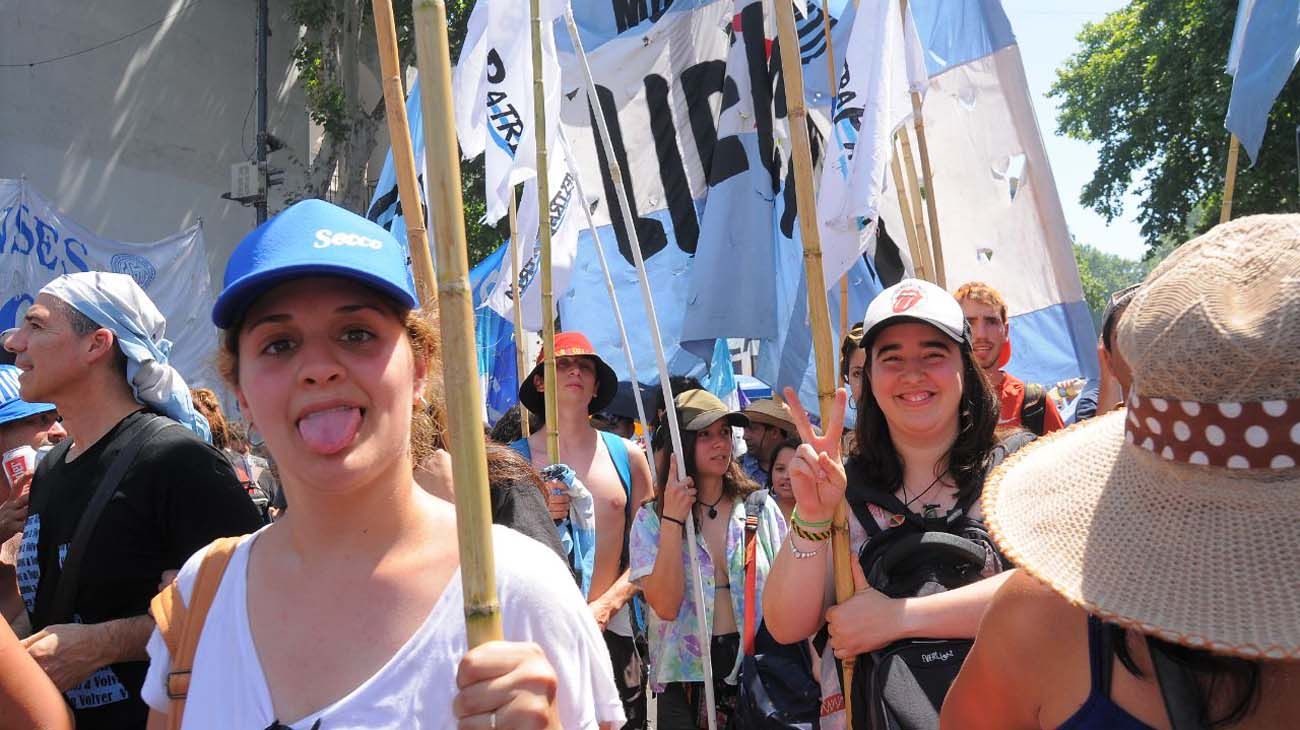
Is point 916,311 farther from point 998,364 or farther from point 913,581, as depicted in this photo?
point 998,364

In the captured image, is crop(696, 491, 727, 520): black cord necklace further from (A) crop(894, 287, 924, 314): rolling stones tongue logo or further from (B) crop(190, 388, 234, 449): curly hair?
(B) crop(190, 388, 234, 449): curly hair

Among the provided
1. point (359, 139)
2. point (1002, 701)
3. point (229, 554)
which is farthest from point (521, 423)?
point (359, 139)

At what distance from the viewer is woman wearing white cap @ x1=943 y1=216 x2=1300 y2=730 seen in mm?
1148

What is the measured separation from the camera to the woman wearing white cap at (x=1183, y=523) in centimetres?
115

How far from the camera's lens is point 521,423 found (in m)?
5.22

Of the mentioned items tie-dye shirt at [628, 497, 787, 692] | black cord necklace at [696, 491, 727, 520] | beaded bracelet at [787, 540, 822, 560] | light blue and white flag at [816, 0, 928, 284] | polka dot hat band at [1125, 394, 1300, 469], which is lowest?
tie-dye shirt at [628, 497, 787, 692]

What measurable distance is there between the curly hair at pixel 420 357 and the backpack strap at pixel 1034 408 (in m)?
2.51

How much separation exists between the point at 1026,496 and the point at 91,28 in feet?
61.8

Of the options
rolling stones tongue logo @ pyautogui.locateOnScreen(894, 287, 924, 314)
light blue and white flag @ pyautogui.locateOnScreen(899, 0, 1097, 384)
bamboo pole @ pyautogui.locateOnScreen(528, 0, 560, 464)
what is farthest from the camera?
light blue and white flag @ pyautogui.locateOnScreen(899, 0, 1097, 384)

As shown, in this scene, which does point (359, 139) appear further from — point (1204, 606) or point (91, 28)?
point (1204, 606)

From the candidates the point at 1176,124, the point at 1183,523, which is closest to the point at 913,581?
the point at 1183,523

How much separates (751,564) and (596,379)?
1366 mm

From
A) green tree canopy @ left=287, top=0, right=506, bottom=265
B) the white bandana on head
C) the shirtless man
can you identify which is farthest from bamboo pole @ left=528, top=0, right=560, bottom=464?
green tree canopy @ left=287, top=0, right=506, bottom=265

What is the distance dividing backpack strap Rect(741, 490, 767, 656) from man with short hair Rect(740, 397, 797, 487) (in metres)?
0.97
